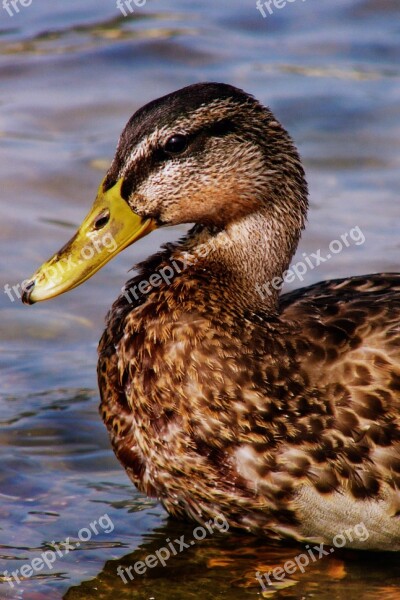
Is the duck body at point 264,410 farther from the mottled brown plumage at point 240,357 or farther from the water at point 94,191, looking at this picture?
the water at point 94,191

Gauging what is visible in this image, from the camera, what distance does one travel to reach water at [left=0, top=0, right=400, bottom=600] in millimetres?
6223

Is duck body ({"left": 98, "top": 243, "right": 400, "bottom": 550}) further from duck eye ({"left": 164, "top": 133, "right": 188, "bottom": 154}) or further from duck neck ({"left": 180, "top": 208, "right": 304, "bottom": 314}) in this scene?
duck eye ({"left": 164, "top": 133, "right": 188, "bottom": 154})

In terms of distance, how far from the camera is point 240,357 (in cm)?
616

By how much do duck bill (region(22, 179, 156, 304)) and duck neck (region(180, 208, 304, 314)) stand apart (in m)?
0.33

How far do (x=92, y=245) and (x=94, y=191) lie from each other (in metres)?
4.13

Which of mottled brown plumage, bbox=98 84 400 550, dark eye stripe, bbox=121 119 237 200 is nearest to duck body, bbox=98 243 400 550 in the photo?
mottled brown plumage, bbox=98 84 400 550

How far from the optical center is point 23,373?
8.02 m

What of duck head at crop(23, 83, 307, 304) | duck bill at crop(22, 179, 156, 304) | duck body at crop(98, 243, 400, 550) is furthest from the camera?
duck bill at crop(22, 179, 156, 304)

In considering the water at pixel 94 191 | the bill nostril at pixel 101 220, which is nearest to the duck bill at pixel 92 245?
the bill nostril at pixel 101 220

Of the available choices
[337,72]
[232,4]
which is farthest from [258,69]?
[232,4]

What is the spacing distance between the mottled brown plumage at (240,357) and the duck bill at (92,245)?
7cm

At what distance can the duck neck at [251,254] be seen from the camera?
6.36m

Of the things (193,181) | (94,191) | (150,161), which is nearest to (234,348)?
(193,181)

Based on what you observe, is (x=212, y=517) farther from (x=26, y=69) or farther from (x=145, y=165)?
(x=26, y=69)
